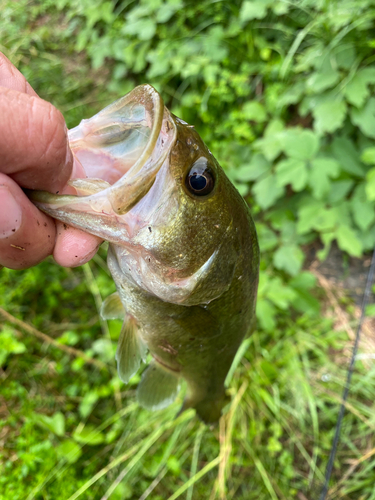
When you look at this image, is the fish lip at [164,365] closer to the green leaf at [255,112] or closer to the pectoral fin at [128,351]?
the pectoral fin at [128,351]

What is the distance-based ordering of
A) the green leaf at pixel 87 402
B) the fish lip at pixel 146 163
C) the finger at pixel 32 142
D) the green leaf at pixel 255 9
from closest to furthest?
1. the finger at pixel 32 142
2. the fish lip at pixel 146 163
3. the green leaf at pixel 87 402
4. the green leaf at pixel 255 9

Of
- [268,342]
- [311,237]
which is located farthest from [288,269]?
[268,342]

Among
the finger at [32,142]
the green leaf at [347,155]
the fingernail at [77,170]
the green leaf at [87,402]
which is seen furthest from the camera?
the green leaf at [347,155]

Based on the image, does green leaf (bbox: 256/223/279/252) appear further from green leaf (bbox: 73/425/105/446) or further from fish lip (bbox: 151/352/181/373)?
green leaf (bbox: 73/425/105/446)

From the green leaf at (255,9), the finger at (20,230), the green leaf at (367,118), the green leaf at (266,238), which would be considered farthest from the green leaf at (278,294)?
the green leaf at (255,9)

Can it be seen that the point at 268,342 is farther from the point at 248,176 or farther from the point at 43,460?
the point at 43,460

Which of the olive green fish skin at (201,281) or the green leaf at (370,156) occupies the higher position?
the olive green fish skin at (201,281)

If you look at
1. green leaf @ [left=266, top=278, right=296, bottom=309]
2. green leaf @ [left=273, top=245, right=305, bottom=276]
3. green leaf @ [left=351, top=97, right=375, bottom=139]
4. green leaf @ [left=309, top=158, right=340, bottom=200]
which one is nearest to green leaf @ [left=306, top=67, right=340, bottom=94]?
green leaf @ [left=351, top=97, right=375, bottom=139]
